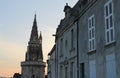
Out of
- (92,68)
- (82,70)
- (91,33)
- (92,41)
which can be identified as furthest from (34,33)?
(92,68)

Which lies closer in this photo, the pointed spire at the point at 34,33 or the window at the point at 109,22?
the window at the point at 109,22

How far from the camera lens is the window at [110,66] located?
1733cm

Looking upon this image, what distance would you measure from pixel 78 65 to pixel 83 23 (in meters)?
3.32

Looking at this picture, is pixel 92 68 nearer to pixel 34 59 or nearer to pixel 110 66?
pixel 110 66

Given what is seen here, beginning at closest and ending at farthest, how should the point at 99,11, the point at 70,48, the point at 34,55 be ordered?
the point at 99,11 → the point at 70,48 → the point at 34,55

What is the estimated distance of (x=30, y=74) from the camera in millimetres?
80688

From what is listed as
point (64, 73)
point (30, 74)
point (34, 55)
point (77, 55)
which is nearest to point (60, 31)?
point (64, 73)

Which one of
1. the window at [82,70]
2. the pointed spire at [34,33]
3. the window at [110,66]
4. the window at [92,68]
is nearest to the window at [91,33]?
the window at [92,68]

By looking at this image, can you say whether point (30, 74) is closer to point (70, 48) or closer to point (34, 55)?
point (34, 55)

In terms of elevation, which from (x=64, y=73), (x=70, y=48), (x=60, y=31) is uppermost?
(x=60, y=31)

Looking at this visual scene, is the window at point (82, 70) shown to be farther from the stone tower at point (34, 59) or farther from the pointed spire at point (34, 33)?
the pointed spire at point (34, 33)

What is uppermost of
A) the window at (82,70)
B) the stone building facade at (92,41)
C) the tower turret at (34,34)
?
the tower turret at (34,34)

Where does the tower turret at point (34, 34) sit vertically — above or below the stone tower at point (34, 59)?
above

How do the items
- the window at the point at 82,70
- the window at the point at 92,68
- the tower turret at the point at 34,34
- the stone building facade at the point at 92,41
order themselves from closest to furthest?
1. the stone building facade at the point at 92,41
2. the window at the point at 92,68
3. the window at the point at 82,70
4. the tower turret at the point at 34,34
